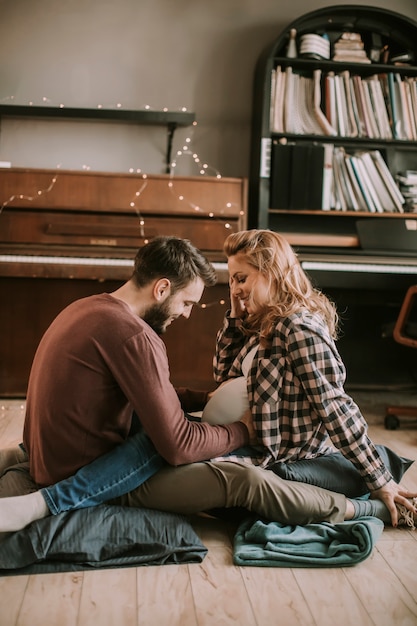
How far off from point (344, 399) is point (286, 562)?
50cm

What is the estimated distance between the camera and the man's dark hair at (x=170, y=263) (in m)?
2.13

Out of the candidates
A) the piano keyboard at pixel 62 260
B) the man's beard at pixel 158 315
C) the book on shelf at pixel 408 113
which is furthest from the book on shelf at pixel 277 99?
the man's beard at pixel 158 315

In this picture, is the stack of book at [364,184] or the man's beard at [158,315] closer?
the man's beard at [158,315]

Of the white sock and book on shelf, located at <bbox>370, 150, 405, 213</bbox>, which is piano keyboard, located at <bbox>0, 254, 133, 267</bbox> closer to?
book on shelf, located at <bbox>370, 150, 405, 213</bbox>

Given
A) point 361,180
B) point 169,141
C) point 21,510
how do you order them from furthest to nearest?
point 169,141 → point 361,180 → point 21,510

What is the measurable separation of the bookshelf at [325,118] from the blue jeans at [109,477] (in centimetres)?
209

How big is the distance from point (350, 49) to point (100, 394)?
9.02 feet

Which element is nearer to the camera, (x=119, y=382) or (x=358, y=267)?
(x=119, y=382)

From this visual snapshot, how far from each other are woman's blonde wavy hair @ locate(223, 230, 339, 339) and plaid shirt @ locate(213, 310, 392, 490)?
7 centimetres

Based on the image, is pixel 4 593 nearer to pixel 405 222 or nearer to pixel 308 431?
pixel 308 431

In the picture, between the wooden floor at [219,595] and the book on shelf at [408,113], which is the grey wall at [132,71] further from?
the wooden floor at [219,595]

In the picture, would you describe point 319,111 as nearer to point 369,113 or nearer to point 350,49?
point 369,113

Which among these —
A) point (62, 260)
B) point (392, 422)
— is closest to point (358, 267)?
point (392, 422)

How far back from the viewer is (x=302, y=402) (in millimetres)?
2250
